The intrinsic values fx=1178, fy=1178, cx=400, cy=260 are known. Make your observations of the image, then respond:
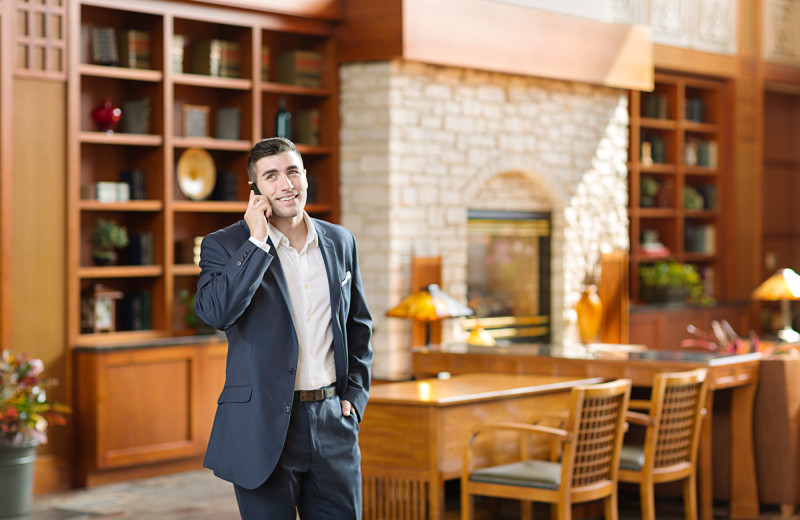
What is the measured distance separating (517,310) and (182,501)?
360 cm

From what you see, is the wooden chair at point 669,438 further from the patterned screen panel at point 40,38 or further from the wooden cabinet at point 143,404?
the patterned screen panel at point 40,38

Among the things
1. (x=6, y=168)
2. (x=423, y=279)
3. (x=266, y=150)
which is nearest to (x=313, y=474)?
(x=266, y=150)

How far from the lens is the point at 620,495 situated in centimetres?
629

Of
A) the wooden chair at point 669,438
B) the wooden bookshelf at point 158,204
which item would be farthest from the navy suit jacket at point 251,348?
the wooden bookshelf at point 158,204

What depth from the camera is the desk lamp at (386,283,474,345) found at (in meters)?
7.20

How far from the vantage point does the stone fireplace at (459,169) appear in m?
7.93

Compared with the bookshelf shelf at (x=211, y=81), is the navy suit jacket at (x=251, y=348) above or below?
below

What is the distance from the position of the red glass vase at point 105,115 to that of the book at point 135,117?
15 cm

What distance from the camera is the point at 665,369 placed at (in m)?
5.77

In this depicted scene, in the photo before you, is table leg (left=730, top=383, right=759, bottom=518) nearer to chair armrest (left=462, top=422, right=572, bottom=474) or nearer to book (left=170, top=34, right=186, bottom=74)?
chair armrest (left=462, top=422, right=572, bottom=474)

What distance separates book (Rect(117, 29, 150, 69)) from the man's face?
4500 millimetres

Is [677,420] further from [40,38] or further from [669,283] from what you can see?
[669,283]

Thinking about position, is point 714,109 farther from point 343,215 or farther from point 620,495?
point 620,495

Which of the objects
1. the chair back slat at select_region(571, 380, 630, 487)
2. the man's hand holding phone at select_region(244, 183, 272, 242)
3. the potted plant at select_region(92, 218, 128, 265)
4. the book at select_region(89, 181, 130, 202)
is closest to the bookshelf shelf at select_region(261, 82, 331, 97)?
the book at select_region(89, 181, 130, 202)
